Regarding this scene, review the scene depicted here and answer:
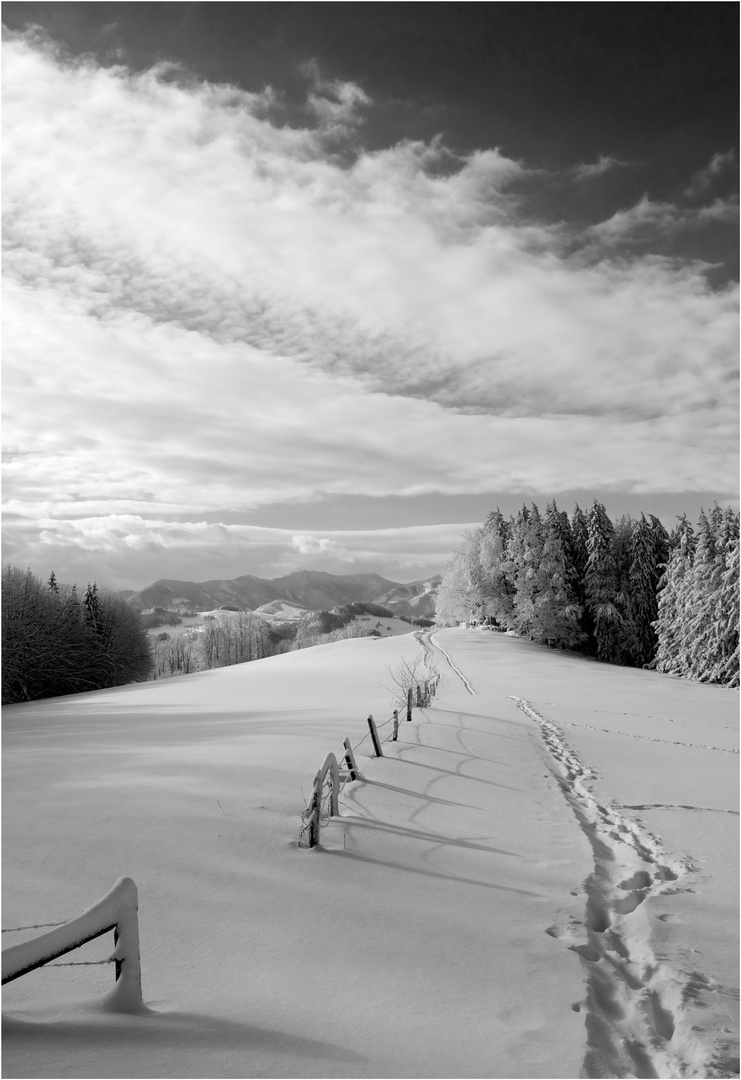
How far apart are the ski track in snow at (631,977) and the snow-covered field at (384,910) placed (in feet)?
0.06

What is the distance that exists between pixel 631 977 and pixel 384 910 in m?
1.80

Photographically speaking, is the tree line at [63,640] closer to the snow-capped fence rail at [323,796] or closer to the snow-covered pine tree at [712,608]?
the snow-capped fence rail at [323,796]

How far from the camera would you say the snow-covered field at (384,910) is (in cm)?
331

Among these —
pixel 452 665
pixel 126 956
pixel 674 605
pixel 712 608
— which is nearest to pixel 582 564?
pixel 674 605

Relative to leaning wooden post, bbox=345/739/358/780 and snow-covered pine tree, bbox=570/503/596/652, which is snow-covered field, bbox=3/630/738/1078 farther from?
snow-covered pine tree, bbox=570/503/596/652

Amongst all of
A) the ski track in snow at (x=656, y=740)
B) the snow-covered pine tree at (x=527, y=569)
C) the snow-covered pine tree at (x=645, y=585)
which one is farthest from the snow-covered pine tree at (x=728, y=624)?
the ski track in snow at (x=656, y=740)

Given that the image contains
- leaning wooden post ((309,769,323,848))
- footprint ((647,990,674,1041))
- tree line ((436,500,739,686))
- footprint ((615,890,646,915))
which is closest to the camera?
footprint ((647,990,674,1041))

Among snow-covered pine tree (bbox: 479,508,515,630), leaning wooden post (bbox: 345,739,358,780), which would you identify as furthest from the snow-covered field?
snow-covered pine tree (bbox: 479,508,515,630)

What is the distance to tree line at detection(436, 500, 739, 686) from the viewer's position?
1479 inches

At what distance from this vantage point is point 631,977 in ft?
14.4

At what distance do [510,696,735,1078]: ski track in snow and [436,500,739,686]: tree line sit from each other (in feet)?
108

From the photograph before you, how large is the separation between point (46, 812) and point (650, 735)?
14166mm

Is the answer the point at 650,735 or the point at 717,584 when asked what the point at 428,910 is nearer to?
the point at 650,735

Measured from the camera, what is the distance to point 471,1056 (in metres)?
3.33
